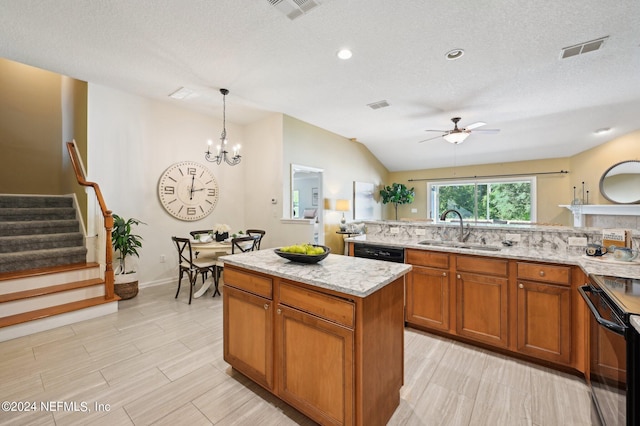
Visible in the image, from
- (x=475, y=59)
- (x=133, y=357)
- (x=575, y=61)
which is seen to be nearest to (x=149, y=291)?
(x=133, y=357)

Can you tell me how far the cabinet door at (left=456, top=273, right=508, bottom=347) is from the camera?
2.29 meters

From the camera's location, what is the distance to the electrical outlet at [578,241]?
2348 millimetres

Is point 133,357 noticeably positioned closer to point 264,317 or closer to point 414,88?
point 264,317

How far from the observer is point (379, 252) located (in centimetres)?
293

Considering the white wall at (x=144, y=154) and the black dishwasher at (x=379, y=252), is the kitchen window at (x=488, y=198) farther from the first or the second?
the white wall at (x=144, y=154)

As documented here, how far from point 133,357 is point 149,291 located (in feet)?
6.82

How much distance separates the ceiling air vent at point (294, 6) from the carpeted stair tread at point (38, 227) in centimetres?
444

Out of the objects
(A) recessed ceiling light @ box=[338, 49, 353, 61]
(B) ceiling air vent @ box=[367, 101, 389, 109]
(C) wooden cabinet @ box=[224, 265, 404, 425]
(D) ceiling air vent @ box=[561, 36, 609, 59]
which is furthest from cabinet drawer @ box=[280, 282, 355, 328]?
(B) ceiling air vent @ box=[367, 101, 389, 109]

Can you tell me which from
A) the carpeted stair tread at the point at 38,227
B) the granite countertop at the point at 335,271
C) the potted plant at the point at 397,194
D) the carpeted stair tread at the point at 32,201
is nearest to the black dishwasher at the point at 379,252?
the granite countertop at the point at 335,271

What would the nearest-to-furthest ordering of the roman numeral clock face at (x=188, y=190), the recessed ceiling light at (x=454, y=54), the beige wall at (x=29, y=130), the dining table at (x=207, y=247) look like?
the recessed ceiling light at (x=454, y=54)
the dining table at (x=207, y=247)
the roman numeral clock face at (x=188, y=190)
the beige wall at (x=29, y=130)

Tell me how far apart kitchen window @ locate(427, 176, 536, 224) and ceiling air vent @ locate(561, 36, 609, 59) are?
14.9ft

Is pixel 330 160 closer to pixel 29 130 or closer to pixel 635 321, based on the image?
pixel 635 321

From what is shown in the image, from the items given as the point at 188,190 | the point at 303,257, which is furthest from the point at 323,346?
the point at 188,190

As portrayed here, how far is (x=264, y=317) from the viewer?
1.78m
